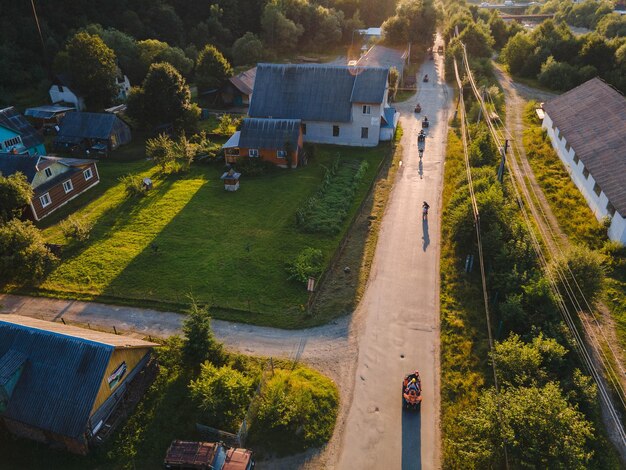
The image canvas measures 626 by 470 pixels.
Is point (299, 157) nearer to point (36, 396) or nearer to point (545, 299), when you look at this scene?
point (545, 299)

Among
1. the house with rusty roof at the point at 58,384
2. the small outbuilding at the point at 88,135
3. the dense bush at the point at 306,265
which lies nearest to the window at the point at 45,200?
the small outbuilding at the point at 88,135

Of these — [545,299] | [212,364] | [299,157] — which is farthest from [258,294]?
[299,157]

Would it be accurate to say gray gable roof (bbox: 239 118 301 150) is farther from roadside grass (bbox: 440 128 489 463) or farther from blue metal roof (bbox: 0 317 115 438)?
blue metal roof (bbox: 0 317 115 438)

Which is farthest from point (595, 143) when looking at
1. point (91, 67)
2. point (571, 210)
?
point (91, 67)

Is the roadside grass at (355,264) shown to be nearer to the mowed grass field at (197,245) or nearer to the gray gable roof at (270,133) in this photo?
the mowed grass field at (197,245)

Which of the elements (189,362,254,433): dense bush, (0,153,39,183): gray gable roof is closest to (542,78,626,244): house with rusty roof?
(189,362,254,433): dense bush
